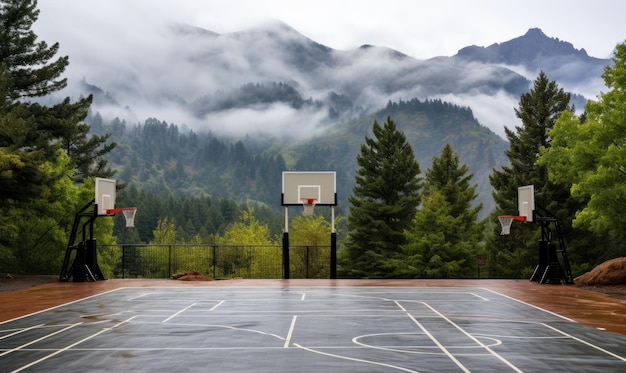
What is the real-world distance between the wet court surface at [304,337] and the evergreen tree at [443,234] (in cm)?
3032

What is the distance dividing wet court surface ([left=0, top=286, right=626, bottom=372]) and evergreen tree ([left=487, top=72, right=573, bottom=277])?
3672cm

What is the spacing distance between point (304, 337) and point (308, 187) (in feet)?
53.6

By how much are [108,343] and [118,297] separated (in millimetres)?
8275

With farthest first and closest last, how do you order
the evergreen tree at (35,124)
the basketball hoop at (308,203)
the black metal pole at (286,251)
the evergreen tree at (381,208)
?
the evergreen tree at (381,208) < the evergreen tree at (35,124) < the basketball hoop at (308,203) < the black metal pole at (286,251)

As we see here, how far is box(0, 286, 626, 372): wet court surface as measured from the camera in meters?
9.08

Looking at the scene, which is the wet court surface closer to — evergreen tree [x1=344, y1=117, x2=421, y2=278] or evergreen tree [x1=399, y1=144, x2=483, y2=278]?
evergreen tree [x1=399, y1=144, x2=483, y2=278]

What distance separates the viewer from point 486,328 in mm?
12609

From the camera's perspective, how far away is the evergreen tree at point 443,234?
4838 cm

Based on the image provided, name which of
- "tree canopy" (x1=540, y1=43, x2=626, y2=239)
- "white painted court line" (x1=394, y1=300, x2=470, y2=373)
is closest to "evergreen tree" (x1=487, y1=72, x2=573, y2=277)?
"tree canopy" (x1=540, y1=43, x2=626, y2=239)

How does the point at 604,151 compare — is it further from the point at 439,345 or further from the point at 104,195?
the point at 439,345

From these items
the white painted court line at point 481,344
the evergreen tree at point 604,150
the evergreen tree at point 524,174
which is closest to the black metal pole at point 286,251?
the white painted court line at point 481,344

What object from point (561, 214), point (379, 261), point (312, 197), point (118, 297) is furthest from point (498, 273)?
point (118, 297)

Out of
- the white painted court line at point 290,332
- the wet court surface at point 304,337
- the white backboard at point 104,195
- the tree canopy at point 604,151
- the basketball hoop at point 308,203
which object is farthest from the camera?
the tree canopy at point 604,151

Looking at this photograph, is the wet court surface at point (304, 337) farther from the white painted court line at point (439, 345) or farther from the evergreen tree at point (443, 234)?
the evergreen tree at point (443, 234)
